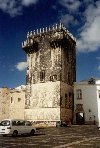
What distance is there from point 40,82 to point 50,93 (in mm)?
2953

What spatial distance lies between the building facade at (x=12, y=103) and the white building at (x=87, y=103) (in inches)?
416

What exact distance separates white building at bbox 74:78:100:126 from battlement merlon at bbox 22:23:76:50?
9.26m

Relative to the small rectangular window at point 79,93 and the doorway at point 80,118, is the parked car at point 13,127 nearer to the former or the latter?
the doorway at point 80,118

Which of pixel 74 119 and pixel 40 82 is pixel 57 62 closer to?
pixel 40 82

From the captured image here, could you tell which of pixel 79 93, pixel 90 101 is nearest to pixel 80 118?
pixel 90 101

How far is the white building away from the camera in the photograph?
4453 centimetres

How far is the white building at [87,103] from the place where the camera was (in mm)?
44531

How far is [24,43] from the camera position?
47875 millimetres

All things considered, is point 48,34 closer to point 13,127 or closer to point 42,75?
point 42,75

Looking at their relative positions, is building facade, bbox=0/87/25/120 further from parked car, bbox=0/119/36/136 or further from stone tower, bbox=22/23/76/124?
parked car, bbox=0/119/36/136

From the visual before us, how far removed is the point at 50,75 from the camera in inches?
1711

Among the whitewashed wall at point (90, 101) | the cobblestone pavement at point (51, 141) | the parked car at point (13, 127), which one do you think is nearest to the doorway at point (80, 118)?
the whitewashed wall at point (90, 101)

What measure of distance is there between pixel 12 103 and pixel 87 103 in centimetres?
1490

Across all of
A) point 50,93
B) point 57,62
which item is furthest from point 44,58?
point 50,93
